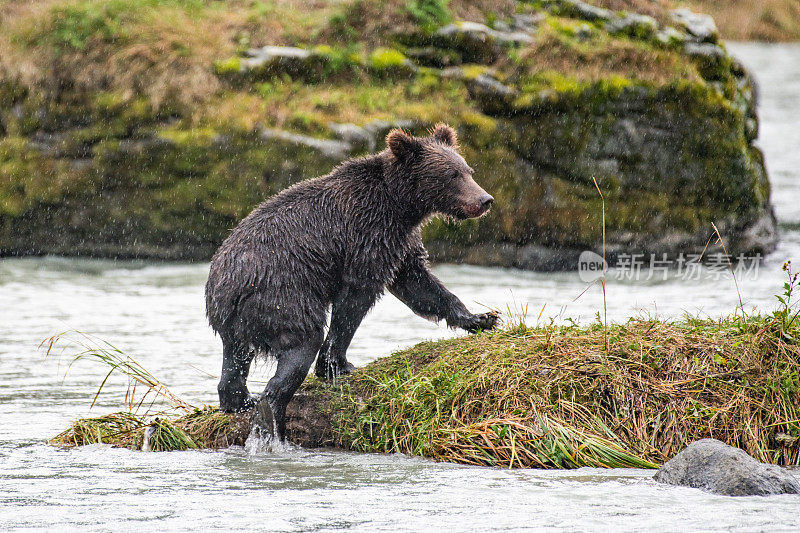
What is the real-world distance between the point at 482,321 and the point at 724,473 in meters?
2.46

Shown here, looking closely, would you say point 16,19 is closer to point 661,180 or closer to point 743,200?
point 661,180

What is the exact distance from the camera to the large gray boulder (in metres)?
5.16

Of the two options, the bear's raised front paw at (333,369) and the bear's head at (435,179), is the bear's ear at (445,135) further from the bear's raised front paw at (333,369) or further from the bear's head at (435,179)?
the bear's raised front paw at (333,369)

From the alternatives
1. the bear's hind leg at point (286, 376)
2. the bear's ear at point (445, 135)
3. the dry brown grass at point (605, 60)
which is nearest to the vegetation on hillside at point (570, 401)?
the bear's hind leg at point (286, 376)

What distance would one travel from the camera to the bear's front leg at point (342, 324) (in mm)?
7031

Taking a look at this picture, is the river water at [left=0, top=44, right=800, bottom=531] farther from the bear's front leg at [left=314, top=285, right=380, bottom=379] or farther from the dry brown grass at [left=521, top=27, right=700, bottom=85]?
the dry brown grass at [left=521, top=27, right=700, bottom=85]

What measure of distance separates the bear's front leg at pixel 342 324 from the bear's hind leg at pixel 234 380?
22.5 inches

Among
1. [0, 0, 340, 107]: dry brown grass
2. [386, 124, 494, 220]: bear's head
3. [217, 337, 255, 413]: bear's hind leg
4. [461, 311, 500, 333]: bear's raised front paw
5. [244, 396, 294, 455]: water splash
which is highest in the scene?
[0, 0, 340, 107]: dry brown grass

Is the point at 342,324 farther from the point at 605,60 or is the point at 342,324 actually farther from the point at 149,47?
the point at 149,47

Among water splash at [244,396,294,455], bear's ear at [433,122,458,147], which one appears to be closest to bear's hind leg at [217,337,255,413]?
water splash at [244,396,294,455]

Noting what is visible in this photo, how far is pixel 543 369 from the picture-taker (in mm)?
6430

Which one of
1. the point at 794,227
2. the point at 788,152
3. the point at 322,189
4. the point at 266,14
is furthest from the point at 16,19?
the point at 788,152

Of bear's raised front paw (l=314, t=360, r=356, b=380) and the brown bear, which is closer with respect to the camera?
the brown bear

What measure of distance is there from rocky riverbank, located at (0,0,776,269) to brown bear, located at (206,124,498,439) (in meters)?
7.49
